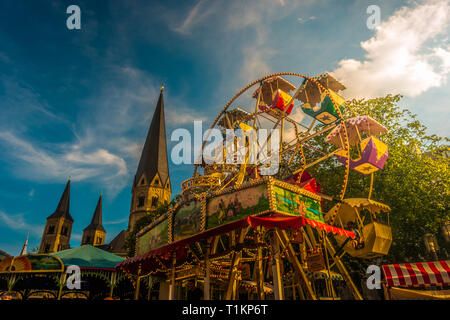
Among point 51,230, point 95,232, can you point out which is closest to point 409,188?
point 95,232

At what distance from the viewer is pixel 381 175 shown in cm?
1917

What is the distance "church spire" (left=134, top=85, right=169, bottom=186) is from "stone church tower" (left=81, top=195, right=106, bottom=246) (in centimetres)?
3559

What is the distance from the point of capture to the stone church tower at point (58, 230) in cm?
9394

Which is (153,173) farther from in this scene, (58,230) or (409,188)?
(409,188)

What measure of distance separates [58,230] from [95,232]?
38.7ft

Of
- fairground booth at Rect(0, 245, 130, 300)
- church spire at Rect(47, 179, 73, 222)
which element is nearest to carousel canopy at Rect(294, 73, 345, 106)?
A: fairground booth at Rect(0, 245, 130, 300)

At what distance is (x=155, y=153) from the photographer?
264 feet

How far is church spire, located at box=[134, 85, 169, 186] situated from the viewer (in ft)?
259

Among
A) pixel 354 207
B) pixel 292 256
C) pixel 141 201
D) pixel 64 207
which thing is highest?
pixel 64 207
